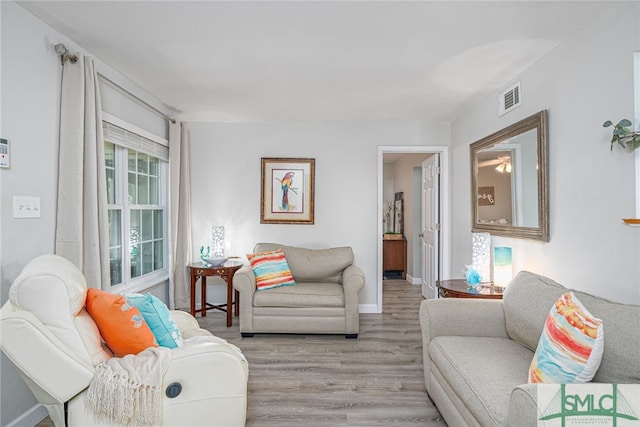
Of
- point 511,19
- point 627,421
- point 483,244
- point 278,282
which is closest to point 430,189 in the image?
point 483,244

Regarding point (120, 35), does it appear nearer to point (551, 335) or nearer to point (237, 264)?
point (237, 264)

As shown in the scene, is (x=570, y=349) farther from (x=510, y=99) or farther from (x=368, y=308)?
(x=368, y=308)

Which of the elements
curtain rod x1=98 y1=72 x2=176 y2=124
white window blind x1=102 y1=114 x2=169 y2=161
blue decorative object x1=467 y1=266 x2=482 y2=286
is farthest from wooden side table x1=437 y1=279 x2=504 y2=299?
curtain rod x1=98 y1=72 x2=176 y2=124

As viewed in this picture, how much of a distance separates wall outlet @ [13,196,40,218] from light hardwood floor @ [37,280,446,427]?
1.78 m

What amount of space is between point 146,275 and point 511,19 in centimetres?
386

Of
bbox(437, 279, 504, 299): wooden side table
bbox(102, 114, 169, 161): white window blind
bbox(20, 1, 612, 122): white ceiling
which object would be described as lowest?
bbox(437, 279, 504, 299): wooden side table

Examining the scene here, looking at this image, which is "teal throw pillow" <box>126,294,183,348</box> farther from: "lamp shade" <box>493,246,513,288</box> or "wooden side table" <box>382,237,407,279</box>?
"wooden side table" <box>382,237,407,279</box>

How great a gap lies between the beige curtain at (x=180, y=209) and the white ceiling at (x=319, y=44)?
0.59m

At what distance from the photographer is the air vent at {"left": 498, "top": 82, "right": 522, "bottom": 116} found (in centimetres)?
301

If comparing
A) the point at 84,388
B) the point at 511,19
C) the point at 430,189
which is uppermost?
the point at 511,19

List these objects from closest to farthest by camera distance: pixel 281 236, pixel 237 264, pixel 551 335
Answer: pixel 551 335 → pixel 237 264 → pixel 281 236

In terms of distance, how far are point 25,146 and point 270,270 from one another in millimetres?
2324

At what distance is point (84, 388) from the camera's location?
155cm

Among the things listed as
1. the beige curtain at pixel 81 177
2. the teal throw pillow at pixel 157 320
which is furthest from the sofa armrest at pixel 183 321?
the beige curtain at pixel 81 177
